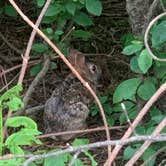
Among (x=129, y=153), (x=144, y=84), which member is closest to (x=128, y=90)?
(x=144, y=84)

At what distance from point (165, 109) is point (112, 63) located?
1.05 metres

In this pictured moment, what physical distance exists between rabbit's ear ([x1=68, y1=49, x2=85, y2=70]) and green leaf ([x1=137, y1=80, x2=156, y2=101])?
2.62ft

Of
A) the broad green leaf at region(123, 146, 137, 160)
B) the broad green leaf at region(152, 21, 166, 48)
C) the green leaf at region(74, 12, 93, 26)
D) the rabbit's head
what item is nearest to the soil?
the rabbit's head

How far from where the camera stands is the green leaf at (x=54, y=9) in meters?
3.45

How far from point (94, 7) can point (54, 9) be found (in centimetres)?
24

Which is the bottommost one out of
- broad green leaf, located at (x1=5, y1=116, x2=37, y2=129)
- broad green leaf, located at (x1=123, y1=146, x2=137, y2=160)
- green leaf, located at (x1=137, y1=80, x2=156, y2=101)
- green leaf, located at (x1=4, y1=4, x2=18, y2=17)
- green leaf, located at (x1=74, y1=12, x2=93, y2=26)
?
broad green leaf, located at (x1=123, y1=146, x2=137, y2=160)

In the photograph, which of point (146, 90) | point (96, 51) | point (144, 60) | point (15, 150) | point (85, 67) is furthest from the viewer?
point (96, 51)

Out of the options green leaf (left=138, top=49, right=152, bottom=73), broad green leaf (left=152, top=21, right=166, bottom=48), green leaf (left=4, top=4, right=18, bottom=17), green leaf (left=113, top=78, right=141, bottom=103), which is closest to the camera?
green leaf (left=138, top=49, right=152, bottom=73)

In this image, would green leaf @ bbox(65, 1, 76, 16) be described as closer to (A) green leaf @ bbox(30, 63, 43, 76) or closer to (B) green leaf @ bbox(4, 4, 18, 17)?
(A) green leaf @ bbox(30, 63, 43, 76)

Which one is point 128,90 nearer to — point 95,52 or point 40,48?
point 40,48

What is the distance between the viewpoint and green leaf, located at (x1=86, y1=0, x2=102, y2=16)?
341 cm

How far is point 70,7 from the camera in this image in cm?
345

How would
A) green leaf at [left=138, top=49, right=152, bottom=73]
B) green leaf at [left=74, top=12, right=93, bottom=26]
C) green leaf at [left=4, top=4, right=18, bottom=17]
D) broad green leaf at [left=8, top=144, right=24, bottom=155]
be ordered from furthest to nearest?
green leaf at [left=4, top=4, right=18, bottom=17], green leaf at [left=74, top=12, right=93, bottom=26], green leaf at [left=138, top=49, right=152, bottom=73], broad green leaf at [left=8, top=144, right=24, bottom=155]

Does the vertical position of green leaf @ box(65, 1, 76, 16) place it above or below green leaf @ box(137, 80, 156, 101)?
above
